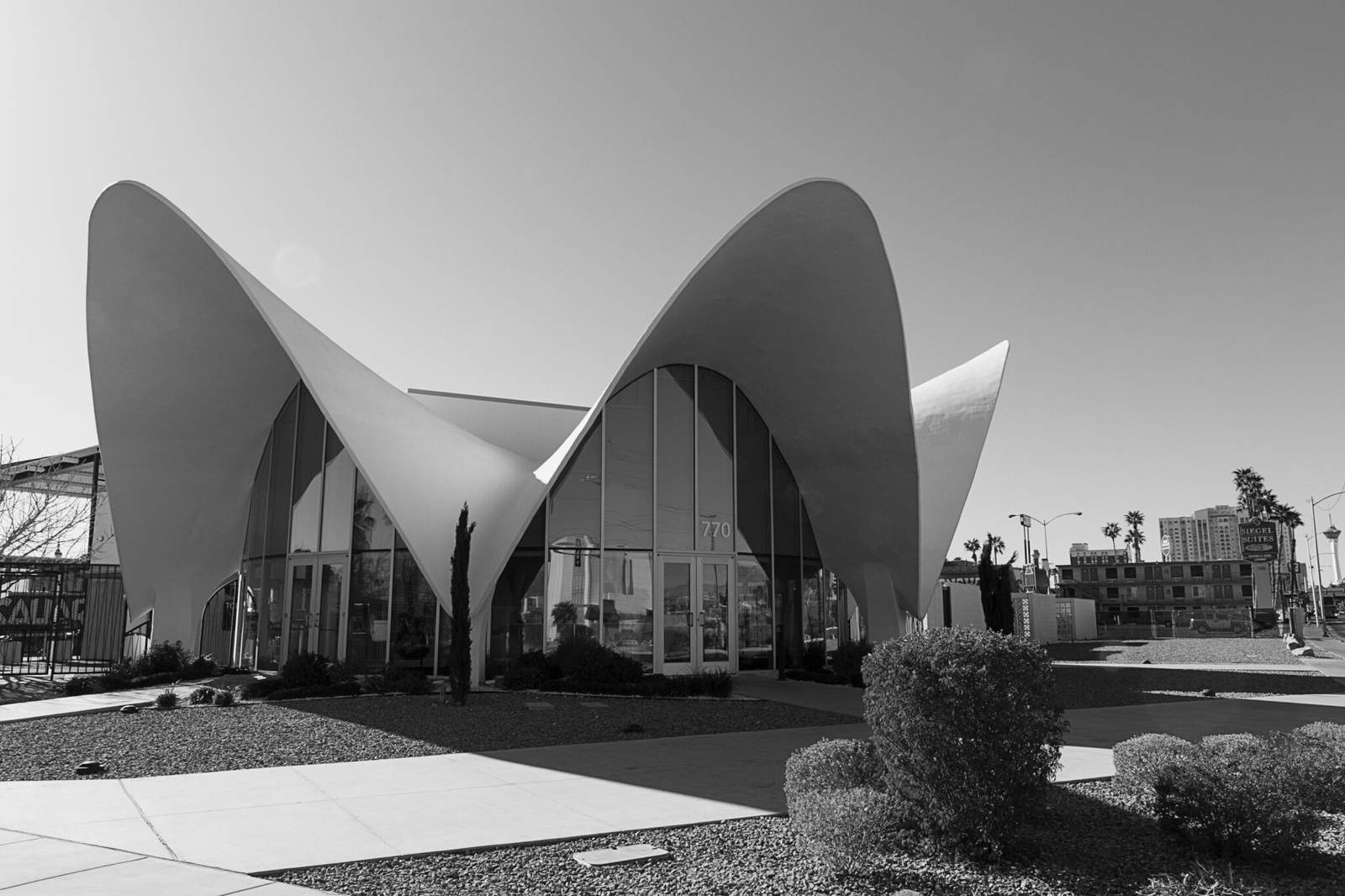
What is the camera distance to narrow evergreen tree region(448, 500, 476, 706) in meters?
13.1

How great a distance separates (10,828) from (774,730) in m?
7.38

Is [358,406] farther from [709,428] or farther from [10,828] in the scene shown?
[10,828]

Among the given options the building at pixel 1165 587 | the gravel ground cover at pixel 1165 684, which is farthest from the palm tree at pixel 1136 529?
the gravel ground cover at pixel 1165 684

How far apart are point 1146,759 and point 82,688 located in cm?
1502

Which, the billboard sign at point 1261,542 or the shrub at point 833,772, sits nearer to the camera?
the shrub at point 833,772

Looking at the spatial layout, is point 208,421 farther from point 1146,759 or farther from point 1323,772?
point 1323,772

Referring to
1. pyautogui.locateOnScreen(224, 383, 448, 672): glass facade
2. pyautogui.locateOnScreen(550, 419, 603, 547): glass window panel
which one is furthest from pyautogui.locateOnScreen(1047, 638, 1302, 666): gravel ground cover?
pyautogui.locateOnScreen(224, 383, 448, 672): glass facade

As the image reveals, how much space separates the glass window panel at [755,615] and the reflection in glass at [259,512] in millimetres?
9873

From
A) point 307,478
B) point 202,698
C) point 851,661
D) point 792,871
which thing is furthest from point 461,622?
point 792,871

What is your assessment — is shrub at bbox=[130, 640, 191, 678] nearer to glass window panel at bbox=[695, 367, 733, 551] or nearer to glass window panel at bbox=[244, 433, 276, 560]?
glass window panel at bbox=[244, 433, 276, 560]

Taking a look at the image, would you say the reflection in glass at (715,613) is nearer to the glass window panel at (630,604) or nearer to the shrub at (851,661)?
the glass window panel at (630,604)

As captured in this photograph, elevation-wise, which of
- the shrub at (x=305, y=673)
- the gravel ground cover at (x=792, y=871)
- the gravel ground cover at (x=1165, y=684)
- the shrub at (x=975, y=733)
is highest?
the shrub at (x=975, y=733)

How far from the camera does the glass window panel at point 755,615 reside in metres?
18.4

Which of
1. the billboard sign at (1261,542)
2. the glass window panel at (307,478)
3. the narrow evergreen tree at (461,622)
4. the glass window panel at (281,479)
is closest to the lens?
the narrow evergreen tree at (461,622)
